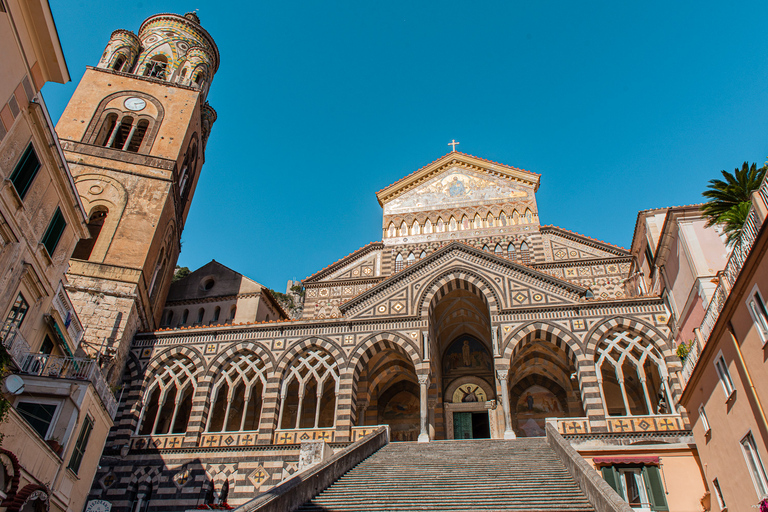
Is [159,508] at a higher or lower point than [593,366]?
lower

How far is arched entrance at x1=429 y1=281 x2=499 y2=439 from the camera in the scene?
24.0 metres

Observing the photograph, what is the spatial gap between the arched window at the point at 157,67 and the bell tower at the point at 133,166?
75mm

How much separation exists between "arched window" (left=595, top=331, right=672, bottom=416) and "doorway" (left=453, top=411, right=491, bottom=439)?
5.33 m

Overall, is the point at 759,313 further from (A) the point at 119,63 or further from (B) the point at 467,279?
(A) the point at 119,63

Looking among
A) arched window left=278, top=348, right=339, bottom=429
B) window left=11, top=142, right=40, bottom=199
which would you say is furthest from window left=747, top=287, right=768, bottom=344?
window left=11, top=142, right=40, bottom=199

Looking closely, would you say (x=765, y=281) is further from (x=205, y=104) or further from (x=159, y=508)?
(x=205, y=104)

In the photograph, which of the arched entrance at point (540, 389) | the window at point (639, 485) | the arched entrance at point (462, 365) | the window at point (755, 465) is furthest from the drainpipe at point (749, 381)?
the arched entrance at point (462, 365)

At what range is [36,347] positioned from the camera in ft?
57.5

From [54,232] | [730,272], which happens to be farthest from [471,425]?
[54,232]

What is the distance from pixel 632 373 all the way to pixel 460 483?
45.3 feet

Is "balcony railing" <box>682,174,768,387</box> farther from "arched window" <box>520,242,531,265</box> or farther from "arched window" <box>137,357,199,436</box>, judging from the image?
"arched window" <box>137,357,199,436</box>

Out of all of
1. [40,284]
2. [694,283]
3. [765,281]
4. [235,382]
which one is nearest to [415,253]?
[235,382]

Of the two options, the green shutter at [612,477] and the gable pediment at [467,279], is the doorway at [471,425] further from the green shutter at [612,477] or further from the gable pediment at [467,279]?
the green shutter at [612,477]

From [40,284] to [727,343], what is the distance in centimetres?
1960
